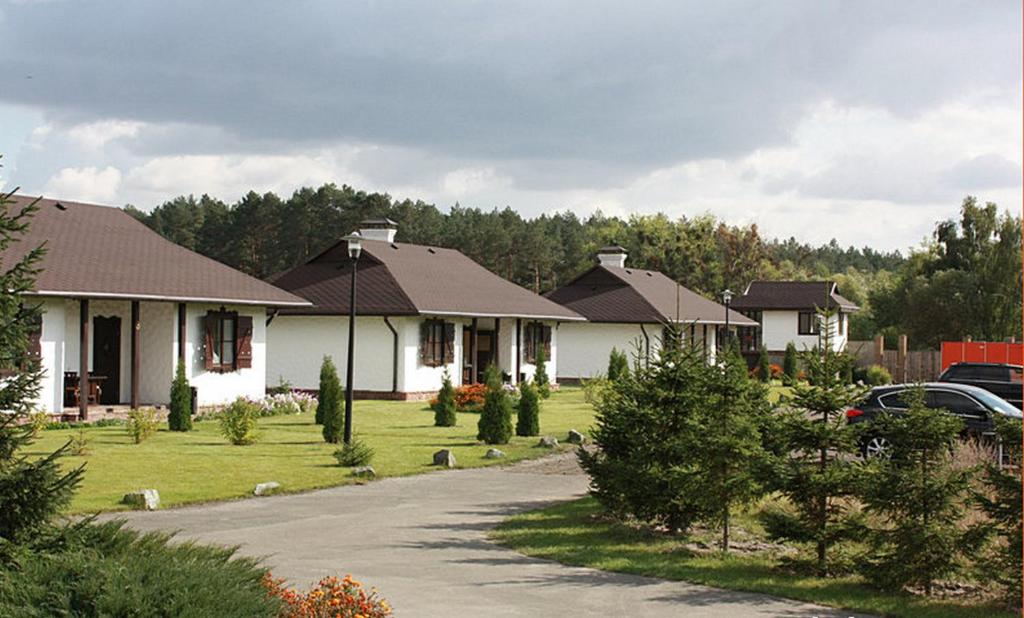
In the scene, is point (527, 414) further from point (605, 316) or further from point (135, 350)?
point (605, 316)

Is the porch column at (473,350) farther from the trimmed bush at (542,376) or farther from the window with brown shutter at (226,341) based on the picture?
the window with brown shutter at (226,341)

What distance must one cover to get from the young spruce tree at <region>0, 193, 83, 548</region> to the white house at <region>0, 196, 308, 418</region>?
20.1 meters

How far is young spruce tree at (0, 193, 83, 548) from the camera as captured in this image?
7641 millimetres

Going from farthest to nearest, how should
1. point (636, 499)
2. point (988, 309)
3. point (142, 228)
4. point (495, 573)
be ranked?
point (988, 309)
point (142, 228)
point (636, 499)
point (495, 573)

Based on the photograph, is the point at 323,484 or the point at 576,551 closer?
the point at 576,551

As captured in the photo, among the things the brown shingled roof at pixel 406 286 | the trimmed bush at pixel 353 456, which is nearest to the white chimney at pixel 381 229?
the brown shingled roof at pixel 406 286

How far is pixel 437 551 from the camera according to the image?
43.0ft

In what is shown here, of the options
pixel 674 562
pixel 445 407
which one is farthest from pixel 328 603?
pixel 445 407

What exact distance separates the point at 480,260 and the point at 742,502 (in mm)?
80696

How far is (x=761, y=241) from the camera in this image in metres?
105

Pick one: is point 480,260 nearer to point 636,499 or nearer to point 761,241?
point 761,241

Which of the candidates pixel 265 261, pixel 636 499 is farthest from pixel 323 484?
pixel 265 261

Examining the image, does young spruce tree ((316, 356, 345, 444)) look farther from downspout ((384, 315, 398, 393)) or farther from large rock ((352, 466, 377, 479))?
downspout ((384, 315, 398, 393))

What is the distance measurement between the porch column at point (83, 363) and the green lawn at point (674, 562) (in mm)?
16394
